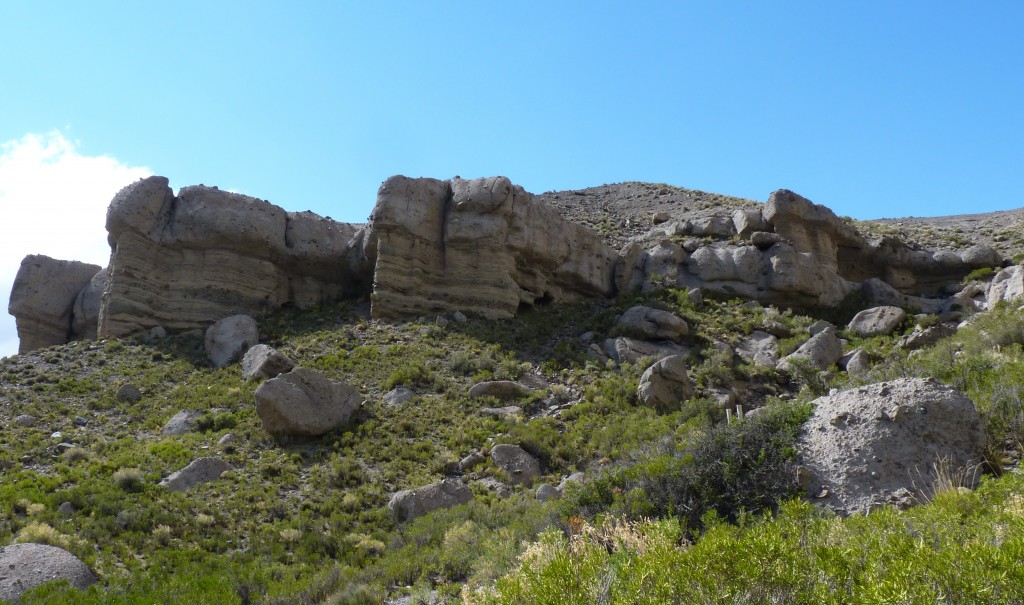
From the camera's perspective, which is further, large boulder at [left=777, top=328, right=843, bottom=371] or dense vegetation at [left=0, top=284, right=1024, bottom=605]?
large boulder at [left=777, top=328, right=843, bottom=371]

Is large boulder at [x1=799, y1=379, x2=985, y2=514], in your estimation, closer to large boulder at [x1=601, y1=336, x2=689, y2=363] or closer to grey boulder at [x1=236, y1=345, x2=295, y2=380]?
large boulder at [x1=601, y1=336, x2=689, y2=363]

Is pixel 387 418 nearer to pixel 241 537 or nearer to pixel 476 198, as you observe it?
pixel 241 537

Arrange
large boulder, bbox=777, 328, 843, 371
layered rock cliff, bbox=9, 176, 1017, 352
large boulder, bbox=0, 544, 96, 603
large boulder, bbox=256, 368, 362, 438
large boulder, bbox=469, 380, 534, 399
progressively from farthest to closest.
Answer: layered rock cliff, bbox=9, 176, 1017, 352 → large boulder, bbox=777, 328, 843, 371 → large boulder, bbox=469, 380, 534, 399 → large boulder, bbox=256, 368, 362, 438 → large boulder, bbox=0, 544, 96, 603

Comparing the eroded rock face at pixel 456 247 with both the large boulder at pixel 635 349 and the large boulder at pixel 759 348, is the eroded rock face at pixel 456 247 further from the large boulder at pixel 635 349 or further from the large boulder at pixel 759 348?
the large boulder at pixel 759 348

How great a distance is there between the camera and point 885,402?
1042 cm

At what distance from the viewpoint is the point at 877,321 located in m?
25.1

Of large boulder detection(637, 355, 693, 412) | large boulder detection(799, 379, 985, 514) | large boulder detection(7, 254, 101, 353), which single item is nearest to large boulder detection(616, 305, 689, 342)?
large boulder detection(637, 355, 693, 412)

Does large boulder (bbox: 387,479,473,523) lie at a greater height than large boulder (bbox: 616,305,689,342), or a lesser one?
lesser

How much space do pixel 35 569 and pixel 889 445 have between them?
482 inches

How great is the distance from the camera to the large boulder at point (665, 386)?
19766 mm

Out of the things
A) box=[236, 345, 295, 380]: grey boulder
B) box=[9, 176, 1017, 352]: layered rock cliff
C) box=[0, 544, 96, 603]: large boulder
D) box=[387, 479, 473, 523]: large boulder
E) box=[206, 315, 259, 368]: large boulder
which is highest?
box=[9, 176, 1017, 352]: layered rock cliff

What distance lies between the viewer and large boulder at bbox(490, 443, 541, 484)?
1691 cm

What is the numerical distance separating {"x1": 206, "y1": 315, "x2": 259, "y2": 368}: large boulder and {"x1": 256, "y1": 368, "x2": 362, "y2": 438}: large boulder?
6309 mm

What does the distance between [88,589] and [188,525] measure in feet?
10.5
